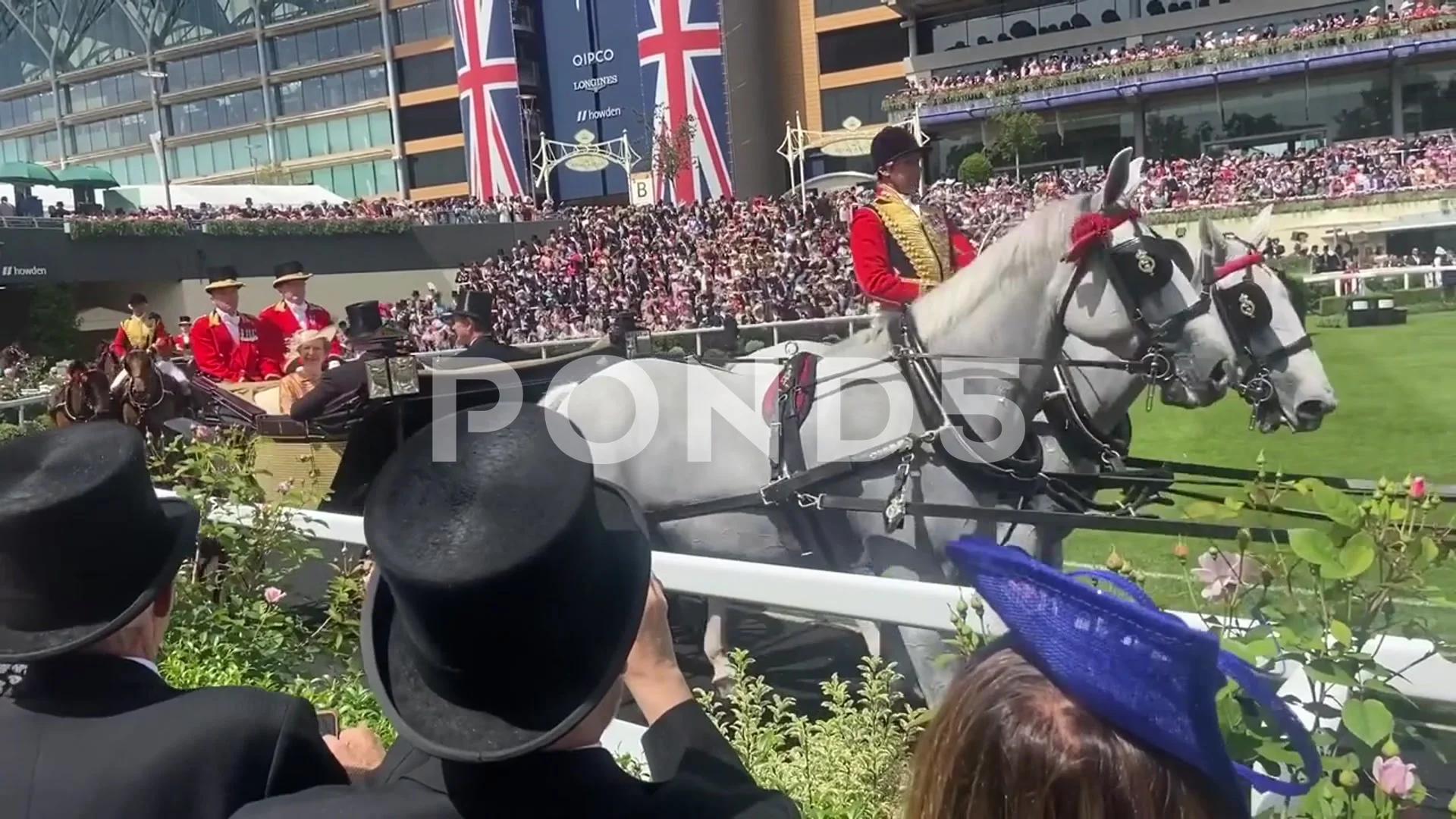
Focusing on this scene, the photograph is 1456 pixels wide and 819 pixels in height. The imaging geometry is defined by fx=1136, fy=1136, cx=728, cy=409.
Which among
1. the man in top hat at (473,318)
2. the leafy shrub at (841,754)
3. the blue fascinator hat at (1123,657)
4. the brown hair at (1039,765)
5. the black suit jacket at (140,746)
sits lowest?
the leafy shrub at (841,754)

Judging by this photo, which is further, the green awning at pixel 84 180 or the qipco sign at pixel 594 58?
the qipco sign at pixel 594 58

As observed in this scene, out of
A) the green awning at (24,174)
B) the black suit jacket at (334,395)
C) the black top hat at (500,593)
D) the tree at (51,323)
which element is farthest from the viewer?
the green awning at (24,174)

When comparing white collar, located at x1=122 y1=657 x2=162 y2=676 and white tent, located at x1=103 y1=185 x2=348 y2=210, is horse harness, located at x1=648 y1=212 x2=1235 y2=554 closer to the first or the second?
white collar, located at x1=122 y1=657 x2=162 y2=676

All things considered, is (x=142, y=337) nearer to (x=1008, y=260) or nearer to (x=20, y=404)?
(x=20, y=404)

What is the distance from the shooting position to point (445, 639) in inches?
47.3

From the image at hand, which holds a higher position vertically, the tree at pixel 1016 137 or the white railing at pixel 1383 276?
the tree at pixel 1016 137

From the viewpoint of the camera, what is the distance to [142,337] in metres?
10.0

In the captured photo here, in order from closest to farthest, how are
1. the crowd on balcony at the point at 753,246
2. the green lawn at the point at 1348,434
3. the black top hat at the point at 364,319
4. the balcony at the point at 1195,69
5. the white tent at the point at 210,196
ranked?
the green lawn at the point at 1348,434
the black top hat at the point at 364,319
the crowd on balcony at the point at 753,246
the balcony at the point at 1195,69
the white tent at the point at 210,196

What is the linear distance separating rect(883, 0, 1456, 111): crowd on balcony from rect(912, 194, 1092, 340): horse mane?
3106cm

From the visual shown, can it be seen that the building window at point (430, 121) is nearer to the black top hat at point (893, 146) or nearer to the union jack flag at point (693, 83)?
the union jack flag at point (693, 83)

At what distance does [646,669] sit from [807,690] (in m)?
2.69

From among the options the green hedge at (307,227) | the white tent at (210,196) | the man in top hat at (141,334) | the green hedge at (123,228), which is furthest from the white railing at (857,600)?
the white tent at (210,196)

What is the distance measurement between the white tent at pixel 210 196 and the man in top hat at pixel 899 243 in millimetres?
36853

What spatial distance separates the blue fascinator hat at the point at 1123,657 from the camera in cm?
98
